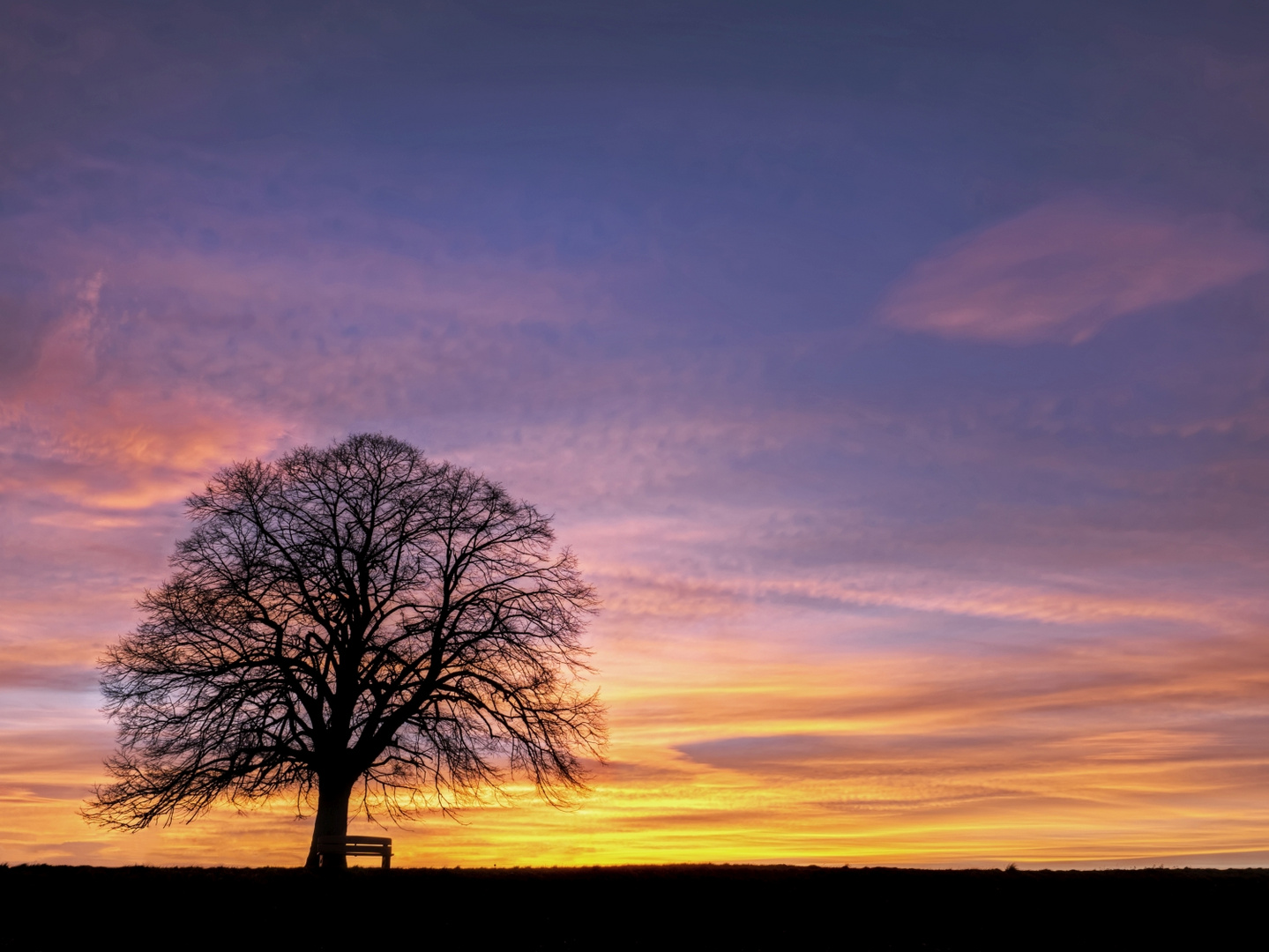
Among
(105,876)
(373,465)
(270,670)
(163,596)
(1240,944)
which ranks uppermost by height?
(373,465)

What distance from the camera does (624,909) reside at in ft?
67.1

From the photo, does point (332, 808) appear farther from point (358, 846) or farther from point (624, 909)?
point (624, 909)

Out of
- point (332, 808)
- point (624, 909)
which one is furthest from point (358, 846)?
point (624, 909)

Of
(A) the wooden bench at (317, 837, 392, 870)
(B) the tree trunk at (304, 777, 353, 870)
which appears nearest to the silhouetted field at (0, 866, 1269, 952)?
(A) the wooden bench at (317, 837, 392, 870)

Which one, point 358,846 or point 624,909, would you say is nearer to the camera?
point 624,909

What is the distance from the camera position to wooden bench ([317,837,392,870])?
24328 millimetres

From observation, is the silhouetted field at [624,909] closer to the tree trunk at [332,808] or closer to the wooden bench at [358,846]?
the wooden bench at [358,846]

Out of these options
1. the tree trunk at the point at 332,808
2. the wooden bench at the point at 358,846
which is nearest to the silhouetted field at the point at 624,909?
the wooden bench at the point at 358,846

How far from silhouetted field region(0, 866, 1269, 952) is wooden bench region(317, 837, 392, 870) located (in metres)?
0.93

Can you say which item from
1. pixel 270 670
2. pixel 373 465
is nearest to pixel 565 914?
pixel 270 670

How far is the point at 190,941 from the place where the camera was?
1828 cm

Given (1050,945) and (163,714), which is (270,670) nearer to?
(163,714)

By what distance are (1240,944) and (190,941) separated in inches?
743

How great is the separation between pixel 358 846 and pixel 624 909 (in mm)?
7224
